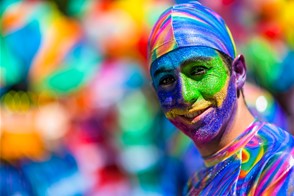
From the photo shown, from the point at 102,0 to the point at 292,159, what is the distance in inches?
82.3

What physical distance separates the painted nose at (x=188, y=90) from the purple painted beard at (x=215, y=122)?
0.16 ft

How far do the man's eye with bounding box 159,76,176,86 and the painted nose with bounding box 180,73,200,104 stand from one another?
0.03 metres

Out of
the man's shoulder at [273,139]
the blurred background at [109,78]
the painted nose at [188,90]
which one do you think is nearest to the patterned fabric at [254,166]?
the man's shoulder at [273,139]

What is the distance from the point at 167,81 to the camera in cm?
125

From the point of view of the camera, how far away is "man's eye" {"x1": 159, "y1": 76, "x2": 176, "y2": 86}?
4.08 feet

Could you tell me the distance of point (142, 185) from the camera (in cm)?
290

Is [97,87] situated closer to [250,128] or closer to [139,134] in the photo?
[139,134]

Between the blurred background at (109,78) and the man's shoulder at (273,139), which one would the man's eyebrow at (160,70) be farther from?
the blurred background at (109,78)

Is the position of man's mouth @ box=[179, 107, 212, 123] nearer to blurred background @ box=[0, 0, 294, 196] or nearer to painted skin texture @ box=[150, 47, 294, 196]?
painted skin texture @ box=[150, 47, 294, 196]

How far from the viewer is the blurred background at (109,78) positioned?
283 centimetres

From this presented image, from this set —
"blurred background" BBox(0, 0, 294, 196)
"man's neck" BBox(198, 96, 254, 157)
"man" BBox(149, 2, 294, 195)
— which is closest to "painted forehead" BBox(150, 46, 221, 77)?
"man" BBox(149, 2, 294, 195)

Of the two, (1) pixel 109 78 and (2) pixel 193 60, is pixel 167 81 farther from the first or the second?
(1) pixel 109 78

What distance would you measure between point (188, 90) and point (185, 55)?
0.20 ft

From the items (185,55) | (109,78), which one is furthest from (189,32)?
(109,78)
